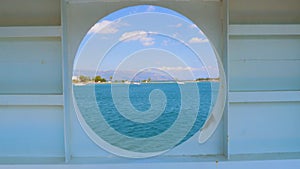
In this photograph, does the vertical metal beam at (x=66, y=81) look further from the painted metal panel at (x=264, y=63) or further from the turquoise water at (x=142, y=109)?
the painted metal panel at (x=264, y=63)

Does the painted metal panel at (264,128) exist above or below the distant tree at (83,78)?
below

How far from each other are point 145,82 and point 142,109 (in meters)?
0.27

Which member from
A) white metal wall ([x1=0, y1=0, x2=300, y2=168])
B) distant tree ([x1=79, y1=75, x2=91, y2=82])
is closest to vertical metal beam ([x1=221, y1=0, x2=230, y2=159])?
white metal wall ([x1=0, y1=0, x2=300, y2=168])

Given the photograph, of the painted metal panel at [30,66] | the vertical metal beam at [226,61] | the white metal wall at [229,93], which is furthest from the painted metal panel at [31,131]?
the vertical metal beam at [226,61]

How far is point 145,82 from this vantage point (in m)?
1.97

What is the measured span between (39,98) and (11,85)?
322mm

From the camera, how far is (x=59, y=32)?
5.42ft

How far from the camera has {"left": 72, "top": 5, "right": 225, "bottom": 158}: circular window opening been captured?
6.12ft

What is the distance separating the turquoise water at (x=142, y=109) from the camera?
6.47ft

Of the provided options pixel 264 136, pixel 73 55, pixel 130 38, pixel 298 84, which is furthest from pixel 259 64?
pixel 73 55

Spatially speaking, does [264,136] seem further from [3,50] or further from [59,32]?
[3,50]

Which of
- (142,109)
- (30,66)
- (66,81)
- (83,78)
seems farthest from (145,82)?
(30,66)

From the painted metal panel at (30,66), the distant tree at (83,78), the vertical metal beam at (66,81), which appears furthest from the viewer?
the distant tree at (83,78)

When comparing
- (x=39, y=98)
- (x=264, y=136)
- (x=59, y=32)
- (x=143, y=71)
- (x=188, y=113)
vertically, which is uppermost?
(x=59, y=32)
